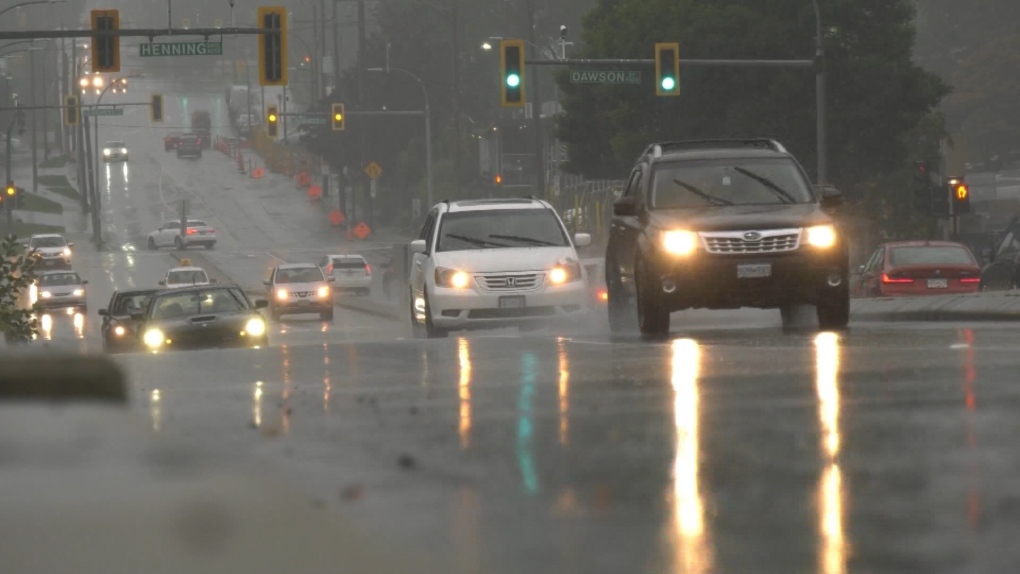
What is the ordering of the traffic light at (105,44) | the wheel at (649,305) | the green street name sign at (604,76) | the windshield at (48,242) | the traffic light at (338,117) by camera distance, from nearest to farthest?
the wheel at (649,305) → the traffic light at (105,44) → the green street name sign at (604,76) → the traffic light at (338,117) → the windshield at (48,242)

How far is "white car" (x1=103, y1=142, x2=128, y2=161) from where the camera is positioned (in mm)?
120125

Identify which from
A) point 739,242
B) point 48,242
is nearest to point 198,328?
point 739,242

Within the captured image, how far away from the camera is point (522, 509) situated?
698 centimetres

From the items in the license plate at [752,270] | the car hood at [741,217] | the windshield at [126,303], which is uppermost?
the car hood at [741,217]

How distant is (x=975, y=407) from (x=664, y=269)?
7.75 m

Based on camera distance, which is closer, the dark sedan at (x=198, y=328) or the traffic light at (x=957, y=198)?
the dark sedan at (x=198, y=328)

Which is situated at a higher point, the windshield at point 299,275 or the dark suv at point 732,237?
the dark suv at point 732,237

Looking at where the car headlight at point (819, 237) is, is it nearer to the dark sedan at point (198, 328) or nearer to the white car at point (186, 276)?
the dark sedan at point (198, 328)

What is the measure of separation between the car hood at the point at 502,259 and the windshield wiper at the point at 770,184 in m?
4.13

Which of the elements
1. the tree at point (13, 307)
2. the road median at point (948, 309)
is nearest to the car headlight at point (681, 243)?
the road median at point (948, 309)

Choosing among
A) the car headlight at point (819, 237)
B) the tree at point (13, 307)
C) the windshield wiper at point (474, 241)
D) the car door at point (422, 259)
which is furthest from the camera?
the tree at point (13, 307)

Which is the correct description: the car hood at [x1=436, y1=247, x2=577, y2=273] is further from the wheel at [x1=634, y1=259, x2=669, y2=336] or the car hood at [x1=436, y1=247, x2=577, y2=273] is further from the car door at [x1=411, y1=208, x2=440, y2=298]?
the wheel at [x1=634, y1=259, x2=669, y2=336]

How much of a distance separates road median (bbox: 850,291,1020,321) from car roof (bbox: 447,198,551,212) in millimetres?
4333

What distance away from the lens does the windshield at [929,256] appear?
30.1m
